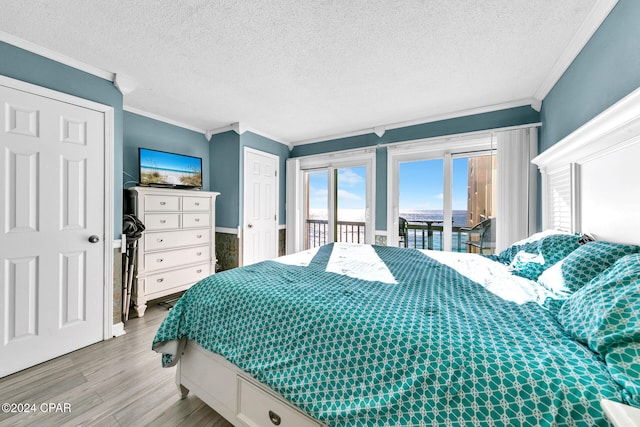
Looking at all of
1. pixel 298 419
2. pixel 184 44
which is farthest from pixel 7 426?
pixel 184 44

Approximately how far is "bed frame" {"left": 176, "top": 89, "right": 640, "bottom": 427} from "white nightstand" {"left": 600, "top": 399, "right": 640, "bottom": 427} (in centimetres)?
92

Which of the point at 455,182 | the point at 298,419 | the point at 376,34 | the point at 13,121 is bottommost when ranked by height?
the point at 298,419

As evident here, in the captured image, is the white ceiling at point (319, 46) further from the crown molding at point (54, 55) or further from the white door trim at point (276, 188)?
the white door trim at point (276, 188)

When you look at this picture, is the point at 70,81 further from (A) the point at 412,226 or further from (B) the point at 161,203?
(A) the point at 412,226

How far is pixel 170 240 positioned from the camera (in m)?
3.10

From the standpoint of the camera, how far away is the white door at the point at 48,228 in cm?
184

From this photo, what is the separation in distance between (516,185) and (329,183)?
8.69ft

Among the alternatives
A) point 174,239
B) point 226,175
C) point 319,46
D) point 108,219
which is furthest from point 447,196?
point 108,219

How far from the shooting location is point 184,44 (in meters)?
1.92

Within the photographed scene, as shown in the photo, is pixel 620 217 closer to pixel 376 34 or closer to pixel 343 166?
pixel 376 34

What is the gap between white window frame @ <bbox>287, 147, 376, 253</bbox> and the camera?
3.94 metres

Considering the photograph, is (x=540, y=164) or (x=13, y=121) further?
(x=540, y=164)

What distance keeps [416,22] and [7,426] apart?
3503 mm

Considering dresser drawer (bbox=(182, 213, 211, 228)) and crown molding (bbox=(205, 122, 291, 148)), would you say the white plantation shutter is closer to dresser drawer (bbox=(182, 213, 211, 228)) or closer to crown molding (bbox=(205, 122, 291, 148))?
crown molding (bbox=(205, 122, 291, 148))
